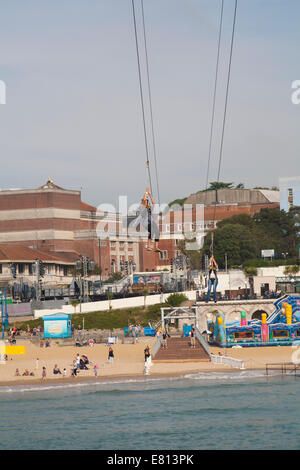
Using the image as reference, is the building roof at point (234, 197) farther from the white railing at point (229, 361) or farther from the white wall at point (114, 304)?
the white railing at point (229, 361)

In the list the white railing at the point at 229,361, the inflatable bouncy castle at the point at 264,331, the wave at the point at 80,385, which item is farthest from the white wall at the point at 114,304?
the wave at the point at 80,385

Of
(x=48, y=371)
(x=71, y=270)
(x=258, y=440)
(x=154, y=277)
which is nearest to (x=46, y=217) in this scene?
(x=71, y=270)

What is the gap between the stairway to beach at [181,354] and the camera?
61562 millimetres

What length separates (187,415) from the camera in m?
48.3

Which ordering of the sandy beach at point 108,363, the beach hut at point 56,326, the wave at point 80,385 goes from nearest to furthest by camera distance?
1. the wave at point 80,385
2. the sandy beach at point 108,363
3. the beach hut at point 56,326

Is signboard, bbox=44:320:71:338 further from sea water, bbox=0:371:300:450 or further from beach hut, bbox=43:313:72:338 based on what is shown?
sea water, bbox=0:371:300:450

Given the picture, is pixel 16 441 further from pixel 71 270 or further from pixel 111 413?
pixel 71 270

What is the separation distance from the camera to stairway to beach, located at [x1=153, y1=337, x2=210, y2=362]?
202 ft

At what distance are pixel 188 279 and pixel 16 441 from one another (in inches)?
2646

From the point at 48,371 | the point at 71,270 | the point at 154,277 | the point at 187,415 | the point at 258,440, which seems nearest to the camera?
the point at 258,440

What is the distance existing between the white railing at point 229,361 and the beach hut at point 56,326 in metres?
19.4

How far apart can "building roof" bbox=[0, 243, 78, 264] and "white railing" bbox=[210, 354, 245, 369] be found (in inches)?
2440

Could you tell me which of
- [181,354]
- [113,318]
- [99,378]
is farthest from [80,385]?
[113,318]

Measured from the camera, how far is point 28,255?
12275 cm
